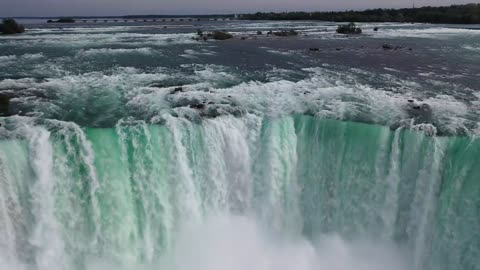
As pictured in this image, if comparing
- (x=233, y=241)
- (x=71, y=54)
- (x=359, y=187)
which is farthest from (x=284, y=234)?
(x=71, y=54)

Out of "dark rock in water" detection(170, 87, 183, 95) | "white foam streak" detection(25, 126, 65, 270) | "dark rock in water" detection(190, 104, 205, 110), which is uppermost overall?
"dark rock in water" detection(170, 87, 183, 95)

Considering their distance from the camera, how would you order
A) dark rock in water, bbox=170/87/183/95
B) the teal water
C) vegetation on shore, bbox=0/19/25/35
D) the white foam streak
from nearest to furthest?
the white foam streak < the teal water < dark rock in water, bbox=170/87/183/95 < vegetation on shore, bbox=0/19/25/35

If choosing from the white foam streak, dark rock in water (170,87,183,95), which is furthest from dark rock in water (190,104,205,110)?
the white foam streak

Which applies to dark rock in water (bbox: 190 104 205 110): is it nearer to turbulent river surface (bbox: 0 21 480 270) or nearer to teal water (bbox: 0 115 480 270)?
turbulent river surface (bbox: 0 21 480 270)

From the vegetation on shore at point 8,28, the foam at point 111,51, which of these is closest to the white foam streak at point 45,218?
the foam at point 111,51

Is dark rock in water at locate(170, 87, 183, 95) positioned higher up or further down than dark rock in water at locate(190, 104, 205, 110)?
higher up

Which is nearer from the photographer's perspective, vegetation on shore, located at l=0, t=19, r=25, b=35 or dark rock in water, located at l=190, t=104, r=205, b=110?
dark rock in water, located at l=190, t=104, r=205, b=110

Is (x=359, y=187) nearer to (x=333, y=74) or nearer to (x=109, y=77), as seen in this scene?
(x=333, y=74)

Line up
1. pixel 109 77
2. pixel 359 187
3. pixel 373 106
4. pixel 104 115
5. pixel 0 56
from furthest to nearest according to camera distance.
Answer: pixel 0 56 < pixel 109 77 < pixel 373 106 < pixel 104 115 < pixel 359 187

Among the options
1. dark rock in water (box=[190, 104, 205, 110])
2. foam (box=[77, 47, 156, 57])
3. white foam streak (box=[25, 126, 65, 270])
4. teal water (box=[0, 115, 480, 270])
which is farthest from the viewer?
foam (box=[77, 47, 156, 57])
